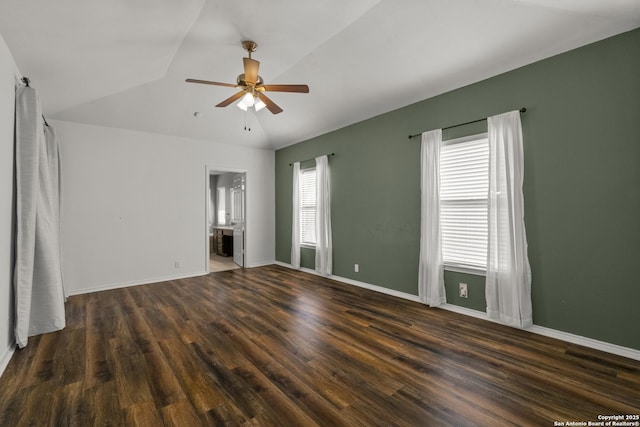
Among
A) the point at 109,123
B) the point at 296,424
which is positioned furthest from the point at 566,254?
the point at 109,123

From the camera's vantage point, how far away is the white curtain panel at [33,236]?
8.84 feet

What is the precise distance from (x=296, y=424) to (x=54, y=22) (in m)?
3.39

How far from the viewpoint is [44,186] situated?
3.13 m

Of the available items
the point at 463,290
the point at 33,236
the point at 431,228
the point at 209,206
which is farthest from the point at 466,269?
the point at 209,206

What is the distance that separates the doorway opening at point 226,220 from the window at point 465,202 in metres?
4.30

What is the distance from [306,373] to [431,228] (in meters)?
2.39

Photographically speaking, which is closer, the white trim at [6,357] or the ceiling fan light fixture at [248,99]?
the white trim at [6,357]

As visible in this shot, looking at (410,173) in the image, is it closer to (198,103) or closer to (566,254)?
(566,254)

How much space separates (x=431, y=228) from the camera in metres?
3.73

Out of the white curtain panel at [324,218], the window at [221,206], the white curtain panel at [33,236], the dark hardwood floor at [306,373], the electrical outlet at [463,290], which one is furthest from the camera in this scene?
the window at [221,206]

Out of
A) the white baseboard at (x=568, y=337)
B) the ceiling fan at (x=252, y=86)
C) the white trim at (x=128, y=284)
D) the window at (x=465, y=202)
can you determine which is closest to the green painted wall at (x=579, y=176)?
the white baseboard at (x=568, y=337)

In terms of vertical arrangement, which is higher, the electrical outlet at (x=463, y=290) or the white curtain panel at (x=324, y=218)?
the white curtain panel at (x=324, y=218)

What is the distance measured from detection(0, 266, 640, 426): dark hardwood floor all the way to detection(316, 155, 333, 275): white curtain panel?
1783 mm

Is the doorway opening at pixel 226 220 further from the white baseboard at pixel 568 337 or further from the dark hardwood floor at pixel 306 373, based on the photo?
the white baseboard at pixel 568 337
